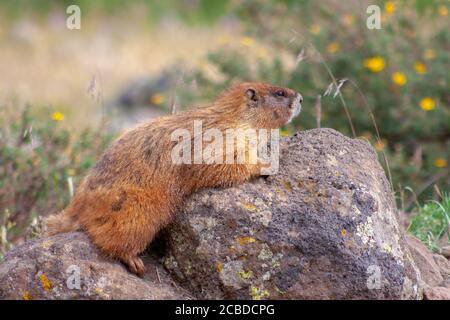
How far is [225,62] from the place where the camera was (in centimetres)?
1088

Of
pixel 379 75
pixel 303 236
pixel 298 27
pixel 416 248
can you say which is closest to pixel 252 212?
pixel 303 236

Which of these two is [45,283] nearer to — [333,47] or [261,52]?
[333,47]

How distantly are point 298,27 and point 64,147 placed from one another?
4.41 m

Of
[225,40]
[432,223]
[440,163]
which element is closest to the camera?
[432,223]

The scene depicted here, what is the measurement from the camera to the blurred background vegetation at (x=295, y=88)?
7797 millimetres

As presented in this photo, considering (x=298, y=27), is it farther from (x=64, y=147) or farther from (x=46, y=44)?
(x=46, y=44)

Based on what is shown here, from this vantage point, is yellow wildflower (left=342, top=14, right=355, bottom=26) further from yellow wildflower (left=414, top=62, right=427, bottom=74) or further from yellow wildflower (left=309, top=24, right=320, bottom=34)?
yellow wildflower (left=414, top=62, right=427, bottom=74)

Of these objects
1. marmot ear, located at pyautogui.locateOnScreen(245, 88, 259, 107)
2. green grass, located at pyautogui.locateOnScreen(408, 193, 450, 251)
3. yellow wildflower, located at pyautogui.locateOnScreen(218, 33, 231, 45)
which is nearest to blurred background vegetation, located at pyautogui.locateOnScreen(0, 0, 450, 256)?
green grass, located at pyautogui.locateOnScreen(408, 193, 450, 251)

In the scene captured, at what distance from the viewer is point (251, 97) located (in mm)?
5316

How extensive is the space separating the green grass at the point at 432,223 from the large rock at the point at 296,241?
1.24 meters

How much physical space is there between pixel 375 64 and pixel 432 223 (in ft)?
13.2

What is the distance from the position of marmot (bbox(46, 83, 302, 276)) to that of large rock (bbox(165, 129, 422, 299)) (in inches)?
4.2

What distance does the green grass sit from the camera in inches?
234

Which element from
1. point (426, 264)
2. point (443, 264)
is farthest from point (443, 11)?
point (426, 264)
